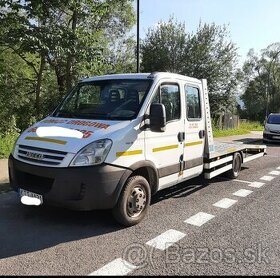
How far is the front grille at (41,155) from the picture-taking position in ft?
14.9

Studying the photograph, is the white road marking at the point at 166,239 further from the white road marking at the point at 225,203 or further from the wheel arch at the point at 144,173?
the white road marking at the point at 225,203

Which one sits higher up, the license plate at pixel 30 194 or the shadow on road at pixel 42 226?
the license plate at pixel 30 194

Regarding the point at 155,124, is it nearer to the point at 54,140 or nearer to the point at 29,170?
the point at 54,140

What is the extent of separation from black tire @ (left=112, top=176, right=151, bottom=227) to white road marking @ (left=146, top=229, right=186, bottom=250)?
0.50m

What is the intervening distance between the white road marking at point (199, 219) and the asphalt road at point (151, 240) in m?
0.03

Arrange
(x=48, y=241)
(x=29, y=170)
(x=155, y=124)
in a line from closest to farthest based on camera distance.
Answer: (x=48, y=241) < (x=29, y=170) < (x=155, y=124)

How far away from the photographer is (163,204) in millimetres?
6191

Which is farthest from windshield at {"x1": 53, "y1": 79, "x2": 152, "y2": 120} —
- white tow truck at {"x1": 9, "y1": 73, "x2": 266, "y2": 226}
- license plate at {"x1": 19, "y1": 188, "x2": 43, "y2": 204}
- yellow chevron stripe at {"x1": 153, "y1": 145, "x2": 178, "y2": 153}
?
license plate at {"x1": 19, "y1": 188, "x2": 43, "y2": 204}

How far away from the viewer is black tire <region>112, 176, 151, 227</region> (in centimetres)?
483

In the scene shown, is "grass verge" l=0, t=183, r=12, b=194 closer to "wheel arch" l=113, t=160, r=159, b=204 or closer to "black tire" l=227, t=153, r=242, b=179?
"wheel arch" l=113, t=160, r=159, b=204

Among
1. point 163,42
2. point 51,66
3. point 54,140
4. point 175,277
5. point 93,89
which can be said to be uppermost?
point 163,42

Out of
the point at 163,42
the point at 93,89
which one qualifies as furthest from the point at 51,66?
the point at 93,89

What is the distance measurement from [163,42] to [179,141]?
850 inches

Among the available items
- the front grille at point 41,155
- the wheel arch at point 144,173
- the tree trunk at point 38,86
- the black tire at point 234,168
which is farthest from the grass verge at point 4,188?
the tree trunk at point 38,86
